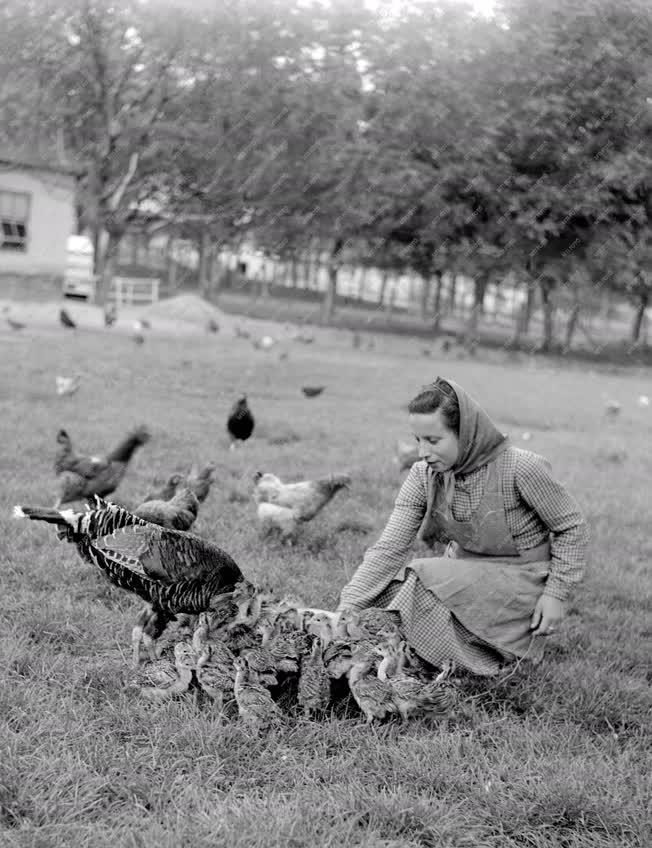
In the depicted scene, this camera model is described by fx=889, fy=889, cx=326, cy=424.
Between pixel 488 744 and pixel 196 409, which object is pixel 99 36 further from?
pixel 488 744

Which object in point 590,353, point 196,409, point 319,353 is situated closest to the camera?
point 196,409

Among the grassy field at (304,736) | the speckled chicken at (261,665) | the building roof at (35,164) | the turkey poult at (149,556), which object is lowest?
the grassy field at (304,736)

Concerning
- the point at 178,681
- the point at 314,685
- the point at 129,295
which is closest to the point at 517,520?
the point at 314,685

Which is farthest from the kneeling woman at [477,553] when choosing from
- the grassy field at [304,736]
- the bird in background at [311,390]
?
the bird in background at [311,390]

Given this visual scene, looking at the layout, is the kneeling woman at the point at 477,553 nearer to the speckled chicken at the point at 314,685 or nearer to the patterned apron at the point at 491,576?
the patterned apron at the point at 491,576

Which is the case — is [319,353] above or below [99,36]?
below

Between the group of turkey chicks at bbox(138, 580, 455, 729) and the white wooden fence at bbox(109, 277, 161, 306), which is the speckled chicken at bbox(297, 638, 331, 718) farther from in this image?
the white wooden fence at bbox(109, 277, 161, 306)

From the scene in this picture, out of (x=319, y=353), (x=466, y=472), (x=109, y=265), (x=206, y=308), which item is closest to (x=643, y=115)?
(x=319, y=353)

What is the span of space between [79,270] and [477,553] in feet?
101

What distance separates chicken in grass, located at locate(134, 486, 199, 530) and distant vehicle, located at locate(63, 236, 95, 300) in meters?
25.8

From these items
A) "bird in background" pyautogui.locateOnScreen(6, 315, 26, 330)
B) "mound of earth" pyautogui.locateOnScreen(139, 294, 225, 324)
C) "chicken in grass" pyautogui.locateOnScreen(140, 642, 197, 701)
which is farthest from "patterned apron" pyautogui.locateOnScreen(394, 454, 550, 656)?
"mound of earth" pyautogui.locateOnScreen(139, 294, 225, 324)

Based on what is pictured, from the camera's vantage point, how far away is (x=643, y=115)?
25578 millimetres

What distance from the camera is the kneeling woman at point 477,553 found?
426cm

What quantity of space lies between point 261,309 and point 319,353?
1773 cm
